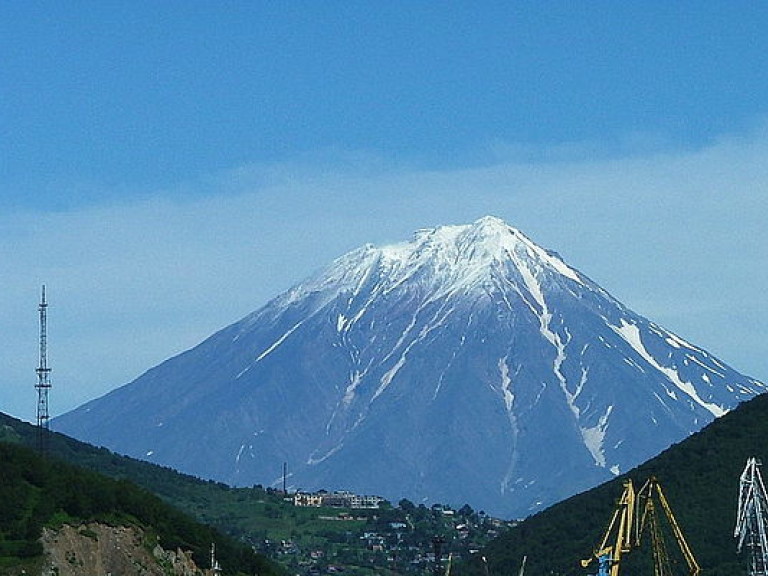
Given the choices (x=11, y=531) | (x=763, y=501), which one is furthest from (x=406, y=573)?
(x=11, y=531)

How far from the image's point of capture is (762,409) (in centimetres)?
15388

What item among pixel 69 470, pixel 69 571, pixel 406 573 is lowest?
pixel 69 571

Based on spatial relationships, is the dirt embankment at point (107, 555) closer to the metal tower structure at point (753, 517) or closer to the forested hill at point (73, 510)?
the forested hill at point (73, 510)

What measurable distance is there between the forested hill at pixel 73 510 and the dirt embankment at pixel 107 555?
0.59 metres

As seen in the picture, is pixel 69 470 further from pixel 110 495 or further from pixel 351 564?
pixel 351 564

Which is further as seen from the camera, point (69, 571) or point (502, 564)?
point (502, 564)

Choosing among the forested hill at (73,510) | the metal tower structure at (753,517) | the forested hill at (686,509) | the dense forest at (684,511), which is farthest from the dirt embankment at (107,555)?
the forested hill at (686,509)

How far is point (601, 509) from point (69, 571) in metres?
69.7

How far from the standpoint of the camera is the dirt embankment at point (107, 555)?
92.5 metres

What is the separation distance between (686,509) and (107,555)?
5420 cm

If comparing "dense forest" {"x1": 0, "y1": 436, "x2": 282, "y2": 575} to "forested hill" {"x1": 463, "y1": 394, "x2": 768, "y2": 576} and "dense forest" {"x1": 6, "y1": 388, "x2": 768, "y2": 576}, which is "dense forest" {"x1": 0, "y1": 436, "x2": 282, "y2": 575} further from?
"forested hill" {"x1": 463, "y1": 394, "x2": 768, "y2": 576}

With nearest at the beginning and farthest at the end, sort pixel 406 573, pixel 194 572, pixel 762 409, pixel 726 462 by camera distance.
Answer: pixel 194 572 → pixel 726 462 → pixel 762 409 → pixel 406 573

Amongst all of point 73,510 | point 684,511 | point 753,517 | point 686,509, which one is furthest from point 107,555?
point 686,509

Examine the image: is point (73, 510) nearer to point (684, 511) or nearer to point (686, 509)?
point (684, 511)
